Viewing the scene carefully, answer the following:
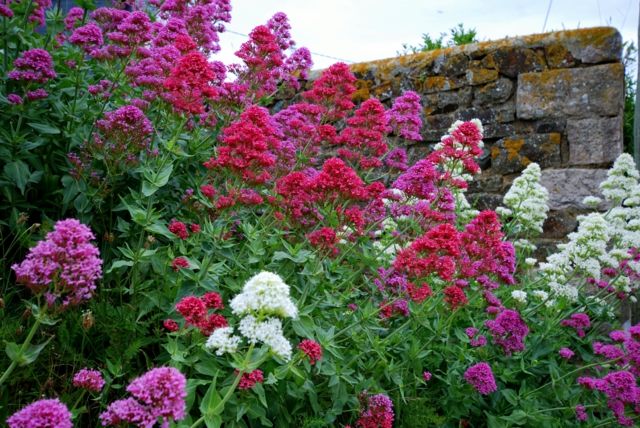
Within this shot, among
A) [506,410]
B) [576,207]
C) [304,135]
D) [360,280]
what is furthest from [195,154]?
[576,207]

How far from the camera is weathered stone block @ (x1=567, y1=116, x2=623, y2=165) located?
18.5 feet

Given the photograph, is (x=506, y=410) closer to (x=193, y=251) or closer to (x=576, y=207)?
(x=193, y=251)

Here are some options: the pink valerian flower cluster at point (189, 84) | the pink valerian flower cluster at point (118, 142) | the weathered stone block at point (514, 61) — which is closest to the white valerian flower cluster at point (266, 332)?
the pink valerian flower cluster at point (189, 84)

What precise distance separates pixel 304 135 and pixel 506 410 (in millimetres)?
2157

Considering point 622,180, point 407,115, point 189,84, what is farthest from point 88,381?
point 622,180

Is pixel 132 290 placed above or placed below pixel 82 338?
above

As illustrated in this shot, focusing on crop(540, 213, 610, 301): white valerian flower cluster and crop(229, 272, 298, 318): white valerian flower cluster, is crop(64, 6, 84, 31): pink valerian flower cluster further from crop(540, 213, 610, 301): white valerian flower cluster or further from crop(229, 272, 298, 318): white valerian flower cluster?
crop(540, 213, 610, 301): white valerian flower cluster

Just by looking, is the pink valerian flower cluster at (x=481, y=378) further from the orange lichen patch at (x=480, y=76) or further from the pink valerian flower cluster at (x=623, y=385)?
the orange lichen patch at (x=480, y=76)

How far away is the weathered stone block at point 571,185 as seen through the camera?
5652mm

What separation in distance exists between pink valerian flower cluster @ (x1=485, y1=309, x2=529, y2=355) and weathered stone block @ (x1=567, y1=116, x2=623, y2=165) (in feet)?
8.88

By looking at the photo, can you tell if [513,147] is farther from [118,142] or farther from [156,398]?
[156,398]

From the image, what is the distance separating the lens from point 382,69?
7004 mm

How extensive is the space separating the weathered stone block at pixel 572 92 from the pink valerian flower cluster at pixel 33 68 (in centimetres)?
451

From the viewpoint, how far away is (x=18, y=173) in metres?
3.28
